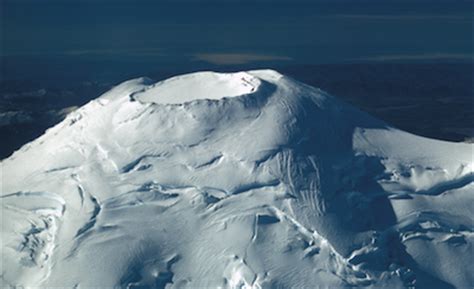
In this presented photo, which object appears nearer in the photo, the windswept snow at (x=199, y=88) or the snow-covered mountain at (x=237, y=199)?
the snow-covered mountain at (x=237, y=199)

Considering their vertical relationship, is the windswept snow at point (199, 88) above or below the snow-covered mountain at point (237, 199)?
above

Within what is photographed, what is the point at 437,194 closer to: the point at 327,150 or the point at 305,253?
the point at 327,150

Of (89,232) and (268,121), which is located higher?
(268,121)

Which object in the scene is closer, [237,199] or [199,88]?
[237,199]

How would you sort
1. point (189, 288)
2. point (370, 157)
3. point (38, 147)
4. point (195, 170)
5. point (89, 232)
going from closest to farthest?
1. point (189, 288)
2. point (89, 232)
3. point (195, 170)
4. point (370, 157)
5. point (38, 147)

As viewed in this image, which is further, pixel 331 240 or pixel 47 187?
pixel 47 187

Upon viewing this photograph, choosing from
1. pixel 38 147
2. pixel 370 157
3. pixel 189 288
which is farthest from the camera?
pixel 38 147

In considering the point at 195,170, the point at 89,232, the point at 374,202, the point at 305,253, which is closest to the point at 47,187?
the point at 89,232

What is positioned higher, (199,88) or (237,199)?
(199,88)
